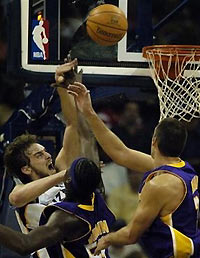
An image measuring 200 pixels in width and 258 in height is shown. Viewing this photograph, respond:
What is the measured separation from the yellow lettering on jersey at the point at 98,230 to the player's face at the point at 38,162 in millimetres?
690

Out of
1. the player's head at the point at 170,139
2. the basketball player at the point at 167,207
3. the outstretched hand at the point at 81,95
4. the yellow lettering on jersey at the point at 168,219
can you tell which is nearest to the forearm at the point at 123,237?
the basketball player at the point at 167,207

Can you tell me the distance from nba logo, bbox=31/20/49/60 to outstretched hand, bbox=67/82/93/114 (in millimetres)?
1181

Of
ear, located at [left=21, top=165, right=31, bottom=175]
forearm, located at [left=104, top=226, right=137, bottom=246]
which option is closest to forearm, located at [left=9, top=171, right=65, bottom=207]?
ear, located at [left=21, top=165, right=31, bottom=175]

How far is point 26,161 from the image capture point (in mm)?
4109

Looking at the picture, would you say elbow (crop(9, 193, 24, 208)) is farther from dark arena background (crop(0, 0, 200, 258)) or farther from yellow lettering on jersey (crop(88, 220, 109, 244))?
dark arena background (crop(0, 0, 200, 258))

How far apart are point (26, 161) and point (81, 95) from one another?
494 mm

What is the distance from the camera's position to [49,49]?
518 cm

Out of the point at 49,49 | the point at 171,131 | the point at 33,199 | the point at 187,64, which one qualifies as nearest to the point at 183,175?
the point at 171,131

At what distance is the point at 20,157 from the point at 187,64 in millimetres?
1409

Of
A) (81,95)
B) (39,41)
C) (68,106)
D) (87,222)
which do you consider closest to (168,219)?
(87,222)

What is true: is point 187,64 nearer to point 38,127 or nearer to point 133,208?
point 38,127

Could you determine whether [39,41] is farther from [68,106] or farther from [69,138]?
[69,138]

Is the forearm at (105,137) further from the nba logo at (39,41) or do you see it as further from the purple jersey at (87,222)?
the nba logo at (39,41)

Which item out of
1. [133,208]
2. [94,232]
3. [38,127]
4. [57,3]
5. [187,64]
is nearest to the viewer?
[94,232]
